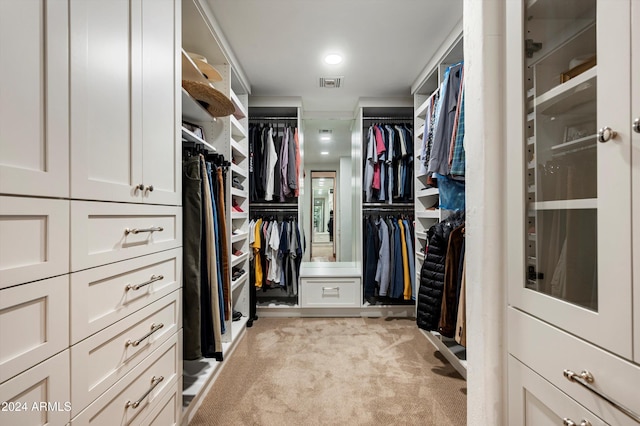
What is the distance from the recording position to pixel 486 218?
898 mm

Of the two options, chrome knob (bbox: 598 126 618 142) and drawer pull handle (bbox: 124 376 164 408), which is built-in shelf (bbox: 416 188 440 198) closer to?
chrome knob (bbox: 598 126 618 142)

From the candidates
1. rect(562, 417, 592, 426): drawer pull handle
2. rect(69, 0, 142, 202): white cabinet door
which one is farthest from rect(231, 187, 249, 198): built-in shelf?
rect(562, 417, 592, 426): drawer pull handle

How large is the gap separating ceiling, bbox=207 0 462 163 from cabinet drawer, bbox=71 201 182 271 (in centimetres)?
147

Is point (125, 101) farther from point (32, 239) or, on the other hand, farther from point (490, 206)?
point (490, 206)

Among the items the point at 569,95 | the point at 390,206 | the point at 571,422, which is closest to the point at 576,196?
the point at 569,95

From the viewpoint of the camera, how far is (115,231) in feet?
2.94

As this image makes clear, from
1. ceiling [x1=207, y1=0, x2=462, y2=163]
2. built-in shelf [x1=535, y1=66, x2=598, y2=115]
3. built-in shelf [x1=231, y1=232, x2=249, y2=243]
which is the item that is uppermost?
ceiling [x1=207, y1=0, x2=462, y2=163]

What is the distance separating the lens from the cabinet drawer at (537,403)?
66 cm

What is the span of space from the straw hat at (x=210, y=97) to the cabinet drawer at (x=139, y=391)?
1.31 metres

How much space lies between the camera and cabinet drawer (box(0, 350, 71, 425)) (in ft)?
1.89

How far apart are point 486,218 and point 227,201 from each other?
5.90 feet

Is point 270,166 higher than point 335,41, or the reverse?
point 335,41

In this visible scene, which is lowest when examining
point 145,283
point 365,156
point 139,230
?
point 145,283

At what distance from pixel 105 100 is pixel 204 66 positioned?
3.60ft
